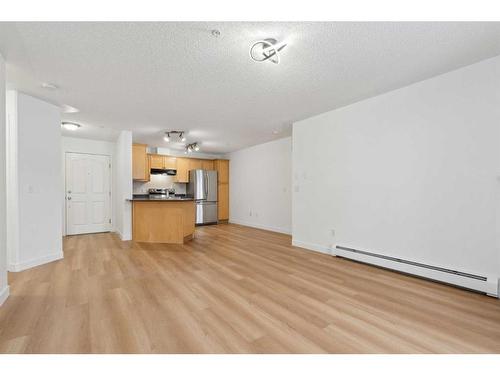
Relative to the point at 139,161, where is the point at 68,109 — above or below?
above

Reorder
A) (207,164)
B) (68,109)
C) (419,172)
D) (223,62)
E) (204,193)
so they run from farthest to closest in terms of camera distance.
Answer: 1. (207,164)
2. (204,193)
3. (68,109)
4. (419,172)
5. (223,62)

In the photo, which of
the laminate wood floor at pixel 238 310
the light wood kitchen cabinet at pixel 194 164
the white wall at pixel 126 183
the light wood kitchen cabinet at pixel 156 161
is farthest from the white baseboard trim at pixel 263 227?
the white wall at pixel 126 183

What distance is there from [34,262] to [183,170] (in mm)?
4541

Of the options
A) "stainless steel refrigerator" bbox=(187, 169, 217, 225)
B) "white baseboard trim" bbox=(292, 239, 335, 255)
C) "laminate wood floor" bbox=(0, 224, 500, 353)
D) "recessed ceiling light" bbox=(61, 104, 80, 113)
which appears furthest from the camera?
"stainless steel refrigerator" bbox=(187, 169, 217, 225)

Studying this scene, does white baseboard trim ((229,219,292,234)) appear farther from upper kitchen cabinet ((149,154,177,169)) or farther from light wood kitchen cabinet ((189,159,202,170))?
upper kitchen cabinet ((149,154,177,169))

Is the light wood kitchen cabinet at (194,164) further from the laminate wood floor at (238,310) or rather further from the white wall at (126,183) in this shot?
the laminate wood floor at (238,310)

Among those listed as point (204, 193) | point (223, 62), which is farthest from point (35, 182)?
point (204, 193)

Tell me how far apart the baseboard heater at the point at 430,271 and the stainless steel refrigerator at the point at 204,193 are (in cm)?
479

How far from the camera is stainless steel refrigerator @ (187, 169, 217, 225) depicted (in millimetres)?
7309

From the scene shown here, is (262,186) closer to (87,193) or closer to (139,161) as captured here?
(139,161)

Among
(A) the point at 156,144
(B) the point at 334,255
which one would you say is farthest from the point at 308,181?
(A) the point at 156,144

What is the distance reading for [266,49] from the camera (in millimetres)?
2105

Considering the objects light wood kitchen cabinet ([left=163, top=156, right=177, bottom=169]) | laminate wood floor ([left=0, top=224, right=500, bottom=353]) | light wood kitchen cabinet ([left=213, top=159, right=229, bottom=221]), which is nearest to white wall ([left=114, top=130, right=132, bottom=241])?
laminate wood floor ([left=0, top=224, right=500, bottom=353])

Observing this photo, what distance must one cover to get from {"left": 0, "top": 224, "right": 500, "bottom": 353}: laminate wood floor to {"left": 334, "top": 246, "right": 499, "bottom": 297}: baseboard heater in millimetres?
91
